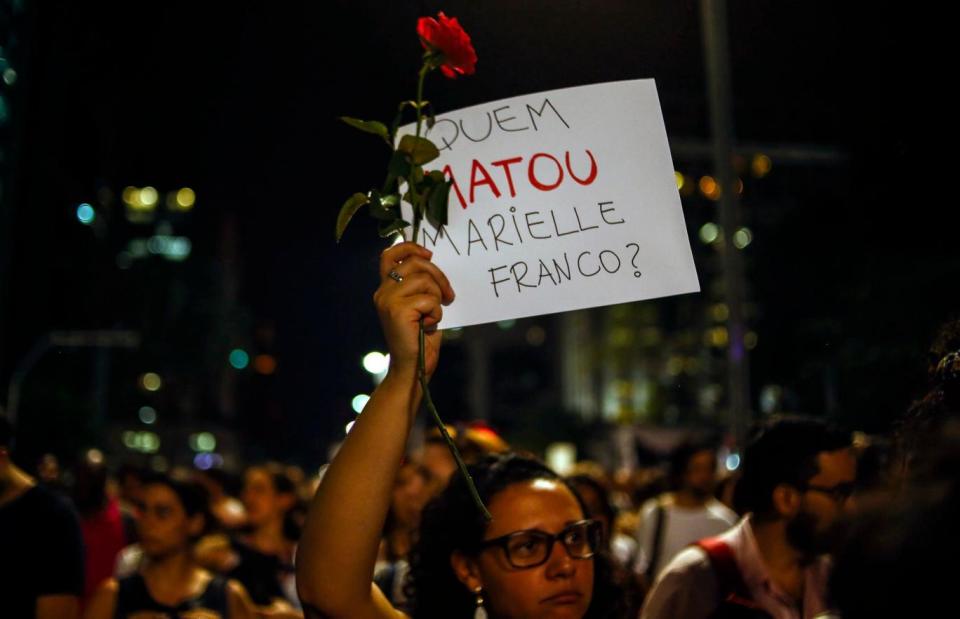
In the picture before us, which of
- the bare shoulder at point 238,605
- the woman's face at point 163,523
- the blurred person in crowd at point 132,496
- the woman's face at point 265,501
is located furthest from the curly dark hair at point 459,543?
the woman's face at point 265,501

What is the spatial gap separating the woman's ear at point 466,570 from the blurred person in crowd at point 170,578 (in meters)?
2.20

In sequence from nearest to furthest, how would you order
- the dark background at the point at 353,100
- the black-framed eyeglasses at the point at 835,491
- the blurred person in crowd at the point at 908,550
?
the blurred person in crowd at the point at 908,550, the dark background at the point at 353,100, the black-framed eyeglasses at the point at 835,491

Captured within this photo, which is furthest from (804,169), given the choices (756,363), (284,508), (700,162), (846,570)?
(846,570)

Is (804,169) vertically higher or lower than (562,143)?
higher

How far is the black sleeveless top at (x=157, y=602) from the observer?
534 centimetres

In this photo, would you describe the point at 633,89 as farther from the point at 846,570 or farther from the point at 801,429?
the point at 801,429

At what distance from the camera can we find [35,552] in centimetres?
460

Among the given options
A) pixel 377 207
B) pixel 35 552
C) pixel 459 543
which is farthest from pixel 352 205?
pixel 35 552

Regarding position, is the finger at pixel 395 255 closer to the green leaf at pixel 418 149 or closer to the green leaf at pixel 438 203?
the green leaf at pixel 438 203

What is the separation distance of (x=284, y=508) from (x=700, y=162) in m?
81.2

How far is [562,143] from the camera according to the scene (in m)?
2.73

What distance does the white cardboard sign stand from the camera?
2.65 metres

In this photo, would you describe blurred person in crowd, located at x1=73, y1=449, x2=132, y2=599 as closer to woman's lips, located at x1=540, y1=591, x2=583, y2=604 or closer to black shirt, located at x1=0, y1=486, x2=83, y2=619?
black shirt, located at x1=0, y1=486, x2=83, y2=619

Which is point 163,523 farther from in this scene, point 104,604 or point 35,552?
point 35,552
